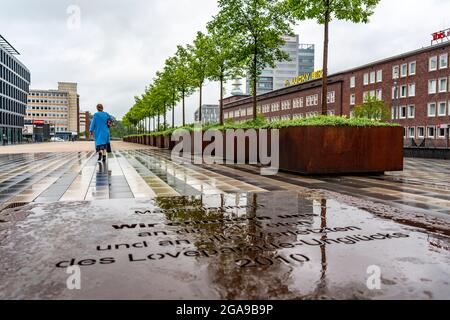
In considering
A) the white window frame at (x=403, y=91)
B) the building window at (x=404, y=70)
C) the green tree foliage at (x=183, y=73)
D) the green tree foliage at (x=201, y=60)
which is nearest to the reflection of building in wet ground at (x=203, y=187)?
the green tree foliage at (x=201, y=60)

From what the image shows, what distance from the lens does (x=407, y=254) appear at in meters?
3.44

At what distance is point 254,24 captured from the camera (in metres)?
16.5

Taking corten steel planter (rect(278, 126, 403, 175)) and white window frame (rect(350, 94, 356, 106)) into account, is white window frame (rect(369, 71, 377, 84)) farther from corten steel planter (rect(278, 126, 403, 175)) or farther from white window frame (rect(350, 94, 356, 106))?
corten steel planter (rect(278, 126, 403, 175))

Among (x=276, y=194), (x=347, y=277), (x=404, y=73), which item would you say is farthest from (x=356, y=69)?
(x=347, y=277)

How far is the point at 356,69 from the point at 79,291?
66.8m

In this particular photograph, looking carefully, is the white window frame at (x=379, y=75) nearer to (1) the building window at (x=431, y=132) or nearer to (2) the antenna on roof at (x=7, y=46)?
(1) the building window at (x=431, y=132)

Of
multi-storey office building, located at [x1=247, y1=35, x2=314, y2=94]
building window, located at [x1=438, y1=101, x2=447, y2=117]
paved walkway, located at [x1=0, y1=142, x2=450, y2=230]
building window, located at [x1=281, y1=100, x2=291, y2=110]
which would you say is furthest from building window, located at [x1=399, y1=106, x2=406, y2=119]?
multi-storey office building, located at [x1=247, y1=35, x2=314, y2=94]

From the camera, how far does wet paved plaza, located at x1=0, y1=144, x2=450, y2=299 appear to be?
269 centimetres

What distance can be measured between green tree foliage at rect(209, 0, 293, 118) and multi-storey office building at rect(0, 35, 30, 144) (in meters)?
61.5

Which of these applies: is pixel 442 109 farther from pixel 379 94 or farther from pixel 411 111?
pixel 379 94

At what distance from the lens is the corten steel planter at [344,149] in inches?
400

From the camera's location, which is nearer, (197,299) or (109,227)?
(197,299)

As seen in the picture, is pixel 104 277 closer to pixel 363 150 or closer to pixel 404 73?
pixel 363 150

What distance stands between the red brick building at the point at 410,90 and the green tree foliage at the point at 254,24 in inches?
966
